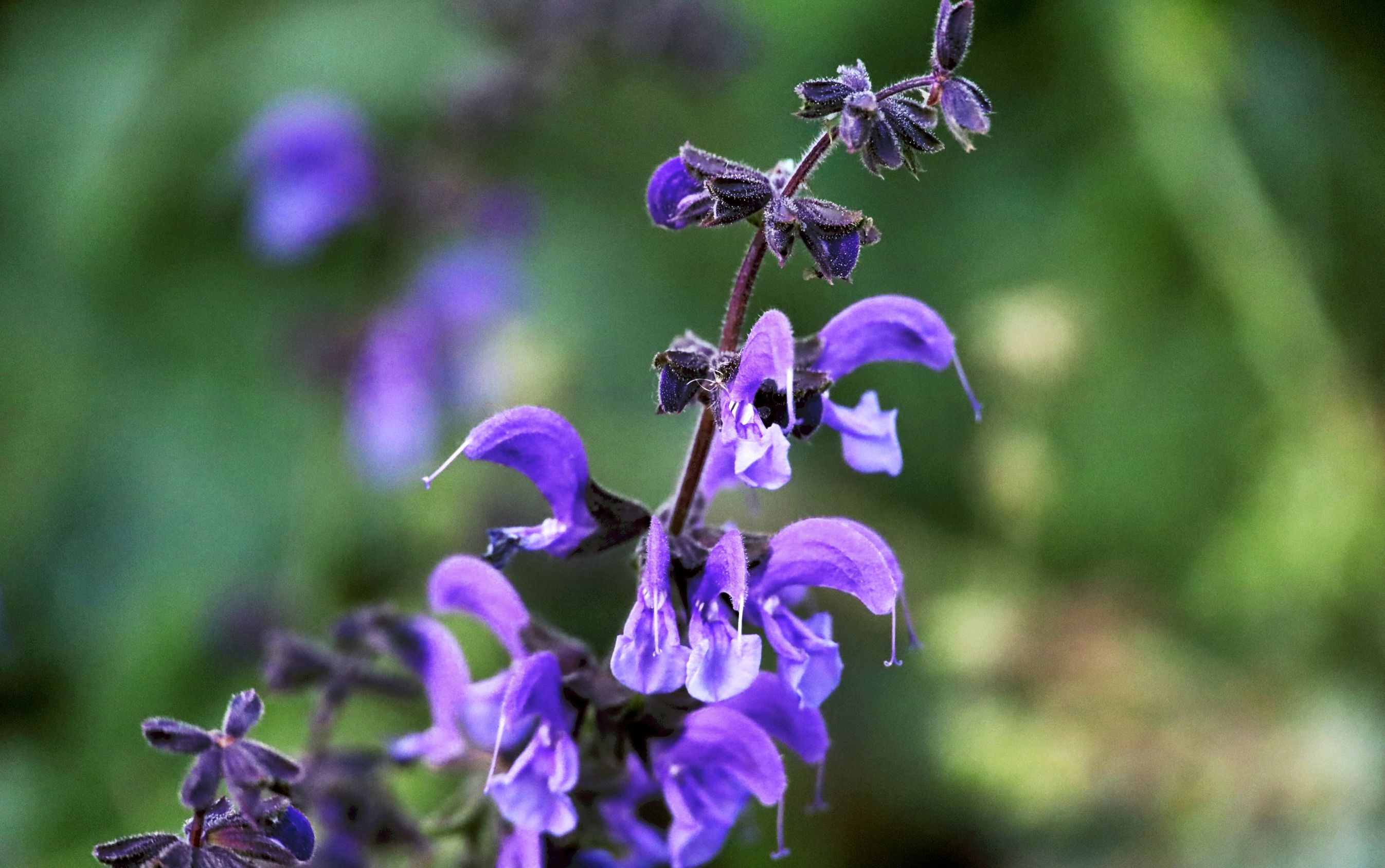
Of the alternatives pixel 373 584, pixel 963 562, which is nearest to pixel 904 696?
pixel 963 562

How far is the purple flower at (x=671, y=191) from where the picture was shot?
1.22 metres

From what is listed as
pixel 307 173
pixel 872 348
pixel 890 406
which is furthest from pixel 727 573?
pixel 307 173

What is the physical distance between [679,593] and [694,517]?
88mm

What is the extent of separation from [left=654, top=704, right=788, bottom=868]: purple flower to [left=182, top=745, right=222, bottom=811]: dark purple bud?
1.39ft

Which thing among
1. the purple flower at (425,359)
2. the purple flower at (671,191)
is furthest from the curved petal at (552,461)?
the purple flower at (425,359)

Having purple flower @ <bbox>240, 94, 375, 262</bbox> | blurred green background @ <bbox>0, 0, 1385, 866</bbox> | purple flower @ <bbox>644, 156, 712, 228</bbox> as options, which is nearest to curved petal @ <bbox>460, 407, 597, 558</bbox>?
purple flower @ <bbox>644, 156, 712, 228</bbox>

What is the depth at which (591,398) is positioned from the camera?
3.49 metres

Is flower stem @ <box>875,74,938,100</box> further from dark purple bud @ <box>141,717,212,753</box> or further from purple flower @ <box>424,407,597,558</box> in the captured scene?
dark purple bud @ <box>141,717,212,753</box>

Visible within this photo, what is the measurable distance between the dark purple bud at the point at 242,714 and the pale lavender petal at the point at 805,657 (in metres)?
0.43

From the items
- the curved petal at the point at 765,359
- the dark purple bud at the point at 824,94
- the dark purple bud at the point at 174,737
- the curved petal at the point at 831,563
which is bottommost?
the dark purple bud at the point at 174,737

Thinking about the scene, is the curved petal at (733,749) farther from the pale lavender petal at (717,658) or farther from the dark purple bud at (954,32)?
the dark purple bud at (954,32)

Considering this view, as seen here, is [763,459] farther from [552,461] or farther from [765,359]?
[552,461]

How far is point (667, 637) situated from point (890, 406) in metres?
2.17

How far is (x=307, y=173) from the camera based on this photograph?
3100mm
